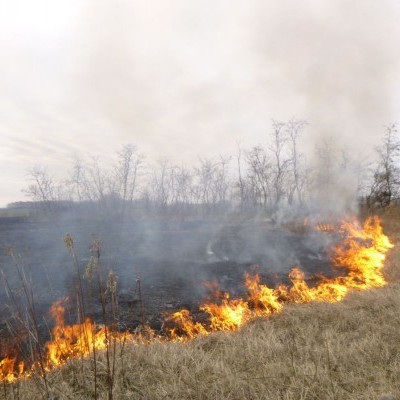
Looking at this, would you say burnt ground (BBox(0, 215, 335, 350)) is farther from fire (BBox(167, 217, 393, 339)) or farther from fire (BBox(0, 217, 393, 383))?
fire (BBox(167, 217, 393, 339))

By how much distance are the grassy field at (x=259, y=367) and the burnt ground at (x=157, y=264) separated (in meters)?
1.52

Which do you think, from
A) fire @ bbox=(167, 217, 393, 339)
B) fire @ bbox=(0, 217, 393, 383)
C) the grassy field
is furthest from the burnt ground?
the grassy field

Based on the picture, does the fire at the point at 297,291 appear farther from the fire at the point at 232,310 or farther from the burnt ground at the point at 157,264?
the burnt ground at the point at 157,264

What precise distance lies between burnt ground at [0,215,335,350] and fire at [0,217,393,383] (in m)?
0.39

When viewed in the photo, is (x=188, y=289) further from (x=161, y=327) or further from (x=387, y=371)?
(x=387, y=371)

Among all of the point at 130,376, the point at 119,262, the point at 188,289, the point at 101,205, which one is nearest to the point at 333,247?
the point at 188,289

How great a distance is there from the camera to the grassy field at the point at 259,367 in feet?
13.3

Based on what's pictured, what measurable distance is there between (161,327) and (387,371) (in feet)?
14.9

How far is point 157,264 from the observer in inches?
499

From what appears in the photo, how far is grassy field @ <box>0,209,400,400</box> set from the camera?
160 inches

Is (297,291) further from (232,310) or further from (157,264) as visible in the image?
(157,264)

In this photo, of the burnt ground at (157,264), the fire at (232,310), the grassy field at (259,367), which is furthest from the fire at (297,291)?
the grassy field at (259,367)

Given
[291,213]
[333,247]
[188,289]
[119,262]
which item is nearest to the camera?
[188,289]

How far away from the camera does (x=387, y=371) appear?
4480 millimetres
